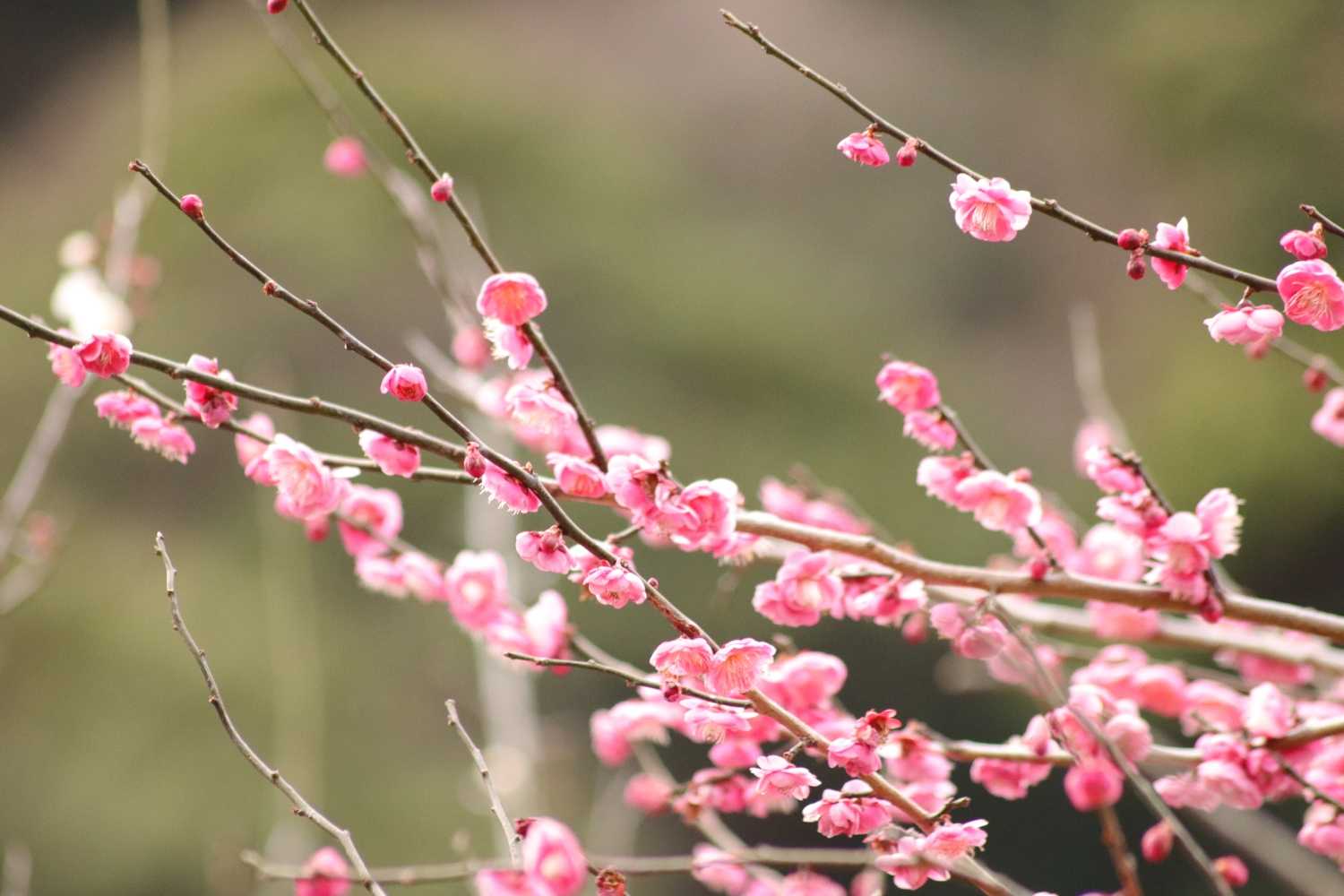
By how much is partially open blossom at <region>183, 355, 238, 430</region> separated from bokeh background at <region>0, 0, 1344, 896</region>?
1.37 m

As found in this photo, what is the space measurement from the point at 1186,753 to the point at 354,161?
34.8 inches

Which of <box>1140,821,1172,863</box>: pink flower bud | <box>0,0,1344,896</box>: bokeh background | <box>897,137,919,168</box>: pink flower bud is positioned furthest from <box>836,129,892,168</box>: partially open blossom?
<box>0,0,1344,896</box>: bokeh background

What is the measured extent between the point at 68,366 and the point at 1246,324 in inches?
22.7

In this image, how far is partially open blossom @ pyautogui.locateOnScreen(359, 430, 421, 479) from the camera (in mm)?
649

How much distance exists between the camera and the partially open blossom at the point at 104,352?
1.94ft

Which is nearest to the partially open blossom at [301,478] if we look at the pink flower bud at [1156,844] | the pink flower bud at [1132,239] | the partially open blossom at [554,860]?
the partially open blossom at [554,860]

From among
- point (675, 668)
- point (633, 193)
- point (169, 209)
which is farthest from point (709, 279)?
point (675, 668)

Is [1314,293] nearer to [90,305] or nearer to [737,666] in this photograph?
[737,666]

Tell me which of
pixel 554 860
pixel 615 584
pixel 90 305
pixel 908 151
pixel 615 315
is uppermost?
pixel 615 315

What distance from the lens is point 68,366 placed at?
24.8 inches

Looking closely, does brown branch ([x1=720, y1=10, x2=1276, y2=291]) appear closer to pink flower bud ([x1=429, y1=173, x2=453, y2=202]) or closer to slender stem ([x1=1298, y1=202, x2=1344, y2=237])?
slender stem ([x1=1298, y1=202, x2=1344, y2=237])

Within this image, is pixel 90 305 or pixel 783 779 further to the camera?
pixel 90 305

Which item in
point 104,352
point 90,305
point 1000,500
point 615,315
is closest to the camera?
point 104,352

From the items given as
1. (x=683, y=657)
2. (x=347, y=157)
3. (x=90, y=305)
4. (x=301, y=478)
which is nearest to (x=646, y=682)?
(x=683, y=657)
